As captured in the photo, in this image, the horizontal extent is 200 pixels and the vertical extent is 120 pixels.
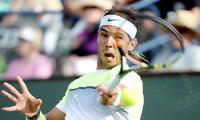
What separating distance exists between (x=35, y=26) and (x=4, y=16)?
28 cm

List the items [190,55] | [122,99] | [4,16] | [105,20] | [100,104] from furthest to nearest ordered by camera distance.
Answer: [4,16]
[190,55]
[105,20]
[100,104]
[122,99]

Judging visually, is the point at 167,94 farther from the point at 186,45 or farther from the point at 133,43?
the point at 133,43

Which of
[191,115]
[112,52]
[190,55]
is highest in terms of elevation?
[112,52]

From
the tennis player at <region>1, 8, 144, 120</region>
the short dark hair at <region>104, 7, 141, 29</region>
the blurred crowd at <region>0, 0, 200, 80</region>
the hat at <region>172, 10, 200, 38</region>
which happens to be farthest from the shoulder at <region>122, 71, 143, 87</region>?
the hat at <region>172, 10, 200, 38</region>

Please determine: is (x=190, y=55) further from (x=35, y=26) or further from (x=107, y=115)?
(x=107, y=115)

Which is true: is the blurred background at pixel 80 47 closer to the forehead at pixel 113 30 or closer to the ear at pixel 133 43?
the ear at pixel 133 43

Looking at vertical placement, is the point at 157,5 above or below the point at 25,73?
above

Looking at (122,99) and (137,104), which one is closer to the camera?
(122,99)

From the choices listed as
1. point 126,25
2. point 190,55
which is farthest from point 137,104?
point 190,55

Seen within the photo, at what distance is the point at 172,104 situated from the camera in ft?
19.6

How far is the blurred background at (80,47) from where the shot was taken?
5926 millimetres

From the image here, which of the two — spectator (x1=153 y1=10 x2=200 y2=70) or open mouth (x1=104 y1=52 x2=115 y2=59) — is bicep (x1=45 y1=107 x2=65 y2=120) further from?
spectator (x1=153 y1=10 x2=200 y2=70)

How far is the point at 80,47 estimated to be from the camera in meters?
6.10

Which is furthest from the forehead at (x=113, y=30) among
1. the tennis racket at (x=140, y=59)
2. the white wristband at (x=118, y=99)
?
the white wristband at (x=118, y=99)
